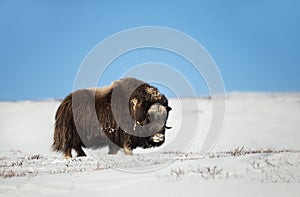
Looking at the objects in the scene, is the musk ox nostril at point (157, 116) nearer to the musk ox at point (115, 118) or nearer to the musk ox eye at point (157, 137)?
the musk ox at point (115, 118)

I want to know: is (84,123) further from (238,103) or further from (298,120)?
(238,103)

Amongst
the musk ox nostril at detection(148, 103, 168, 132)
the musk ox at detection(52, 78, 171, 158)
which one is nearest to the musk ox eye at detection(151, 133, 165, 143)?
the musk ox at detection(52, 78, 171, 158)

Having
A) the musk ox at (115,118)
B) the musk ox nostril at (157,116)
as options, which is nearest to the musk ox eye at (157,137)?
the musk ox at (115,118)

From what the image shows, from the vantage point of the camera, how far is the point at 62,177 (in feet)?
19.1

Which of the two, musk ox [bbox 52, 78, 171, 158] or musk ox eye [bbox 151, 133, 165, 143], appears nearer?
musk ox [bbox 52, 78, 171, 158]

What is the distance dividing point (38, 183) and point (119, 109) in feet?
12.5

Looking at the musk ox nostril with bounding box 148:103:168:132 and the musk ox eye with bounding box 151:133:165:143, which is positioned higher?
the musk ox nostril with bounding box 148:103:168:132

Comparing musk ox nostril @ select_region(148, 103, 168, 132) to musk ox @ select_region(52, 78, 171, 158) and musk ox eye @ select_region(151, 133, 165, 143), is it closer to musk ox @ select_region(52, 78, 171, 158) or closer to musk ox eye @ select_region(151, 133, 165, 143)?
musk ox @ select_region(52, 78, 171, 158)

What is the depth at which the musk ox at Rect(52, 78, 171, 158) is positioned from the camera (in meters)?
9.02

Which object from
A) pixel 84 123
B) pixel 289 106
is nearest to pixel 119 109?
pixel 84 123

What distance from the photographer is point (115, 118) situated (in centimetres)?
901

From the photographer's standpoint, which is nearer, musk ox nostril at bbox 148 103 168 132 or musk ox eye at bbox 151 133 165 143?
musk ox nostril at bbox 148 103 168 132

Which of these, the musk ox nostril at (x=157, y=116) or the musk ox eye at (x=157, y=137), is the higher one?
the musk ox nostril at (x=157, y=116)

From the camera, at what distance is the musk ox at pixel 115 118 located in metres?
9.02
